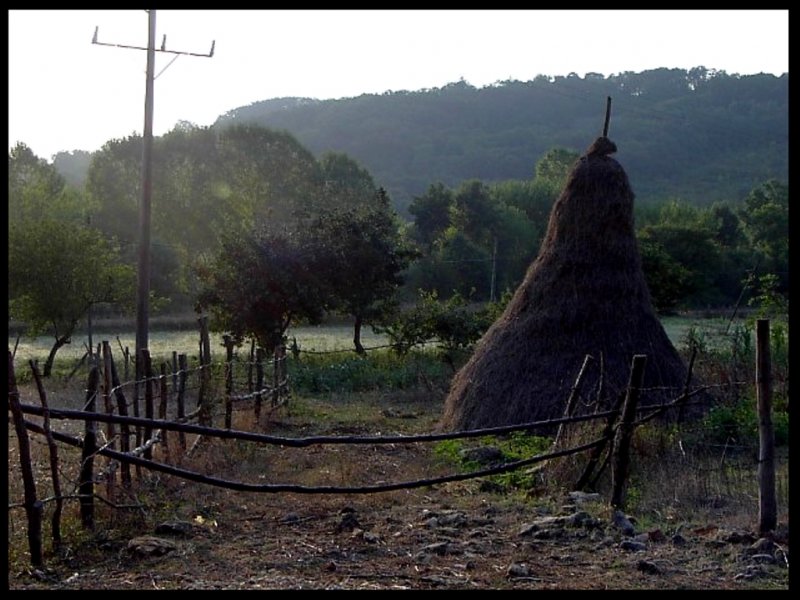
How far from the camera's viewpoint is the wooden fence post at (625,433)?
24.6ft

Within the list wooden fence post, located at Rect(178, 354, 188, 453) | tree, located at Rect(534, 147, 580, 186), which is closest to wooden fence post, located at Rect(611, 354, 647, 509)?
wooden fence post, located at Rect(178, 354, 188, 453)

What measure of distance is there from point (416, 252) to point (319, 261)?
3206mm

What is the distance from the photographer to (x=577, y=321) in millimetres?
12789

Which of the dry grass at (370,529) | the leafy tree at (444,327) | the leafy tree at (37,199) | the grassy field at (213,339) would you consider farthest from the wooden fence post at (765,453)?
the leafy tree at (37,199)

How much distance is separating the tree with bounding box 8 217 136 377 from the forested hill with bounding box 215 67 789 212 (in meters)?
44.0

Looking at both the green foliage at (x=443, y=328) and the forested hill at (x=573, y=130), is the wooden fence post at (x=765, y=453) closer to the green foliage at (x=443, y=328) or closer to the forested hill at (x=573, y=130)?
the green foliage at (x=443, y=328)

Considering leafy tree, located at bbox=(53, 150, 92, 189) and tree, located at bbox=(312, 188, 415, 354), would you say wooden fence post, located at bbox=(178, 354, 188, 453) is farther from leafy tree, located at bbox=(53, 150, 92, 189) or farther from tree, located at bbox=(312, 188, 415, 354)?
leafy tree, located at bbox=(53, 150, 92, 189)

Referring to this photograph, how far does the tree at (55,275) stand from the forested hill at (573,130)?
1731 inches

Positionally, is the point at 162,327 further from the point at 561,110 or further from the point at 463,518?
the point at 561,110

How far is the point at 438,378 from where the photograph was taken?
20719 millimetres

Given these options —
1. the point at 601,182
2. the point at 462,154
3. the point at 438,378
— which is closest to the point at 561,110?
the point at 462,154

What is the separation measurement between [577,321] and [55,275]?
15174 mm

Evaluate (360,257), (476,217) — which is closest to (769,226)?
(476,217)

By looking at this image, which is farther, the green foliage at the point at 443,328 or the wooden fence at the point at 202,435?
the green foliage at the point at 443,328
